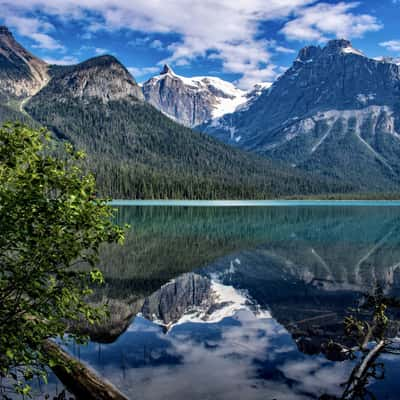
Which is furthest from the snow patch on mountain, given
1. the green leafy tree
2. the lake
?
the green leafy tree

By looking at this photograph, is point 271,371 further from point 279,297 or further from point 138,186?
point 138,186

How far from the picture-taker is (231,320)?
19.5 meters

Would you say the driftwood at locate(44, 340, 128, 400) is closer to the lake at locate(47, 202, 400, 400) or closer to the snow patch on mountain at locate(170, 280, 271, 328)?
the lake at locate(47, 202, 400, 400)

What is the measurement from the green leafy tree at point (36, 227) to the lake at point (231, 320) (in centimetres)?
509

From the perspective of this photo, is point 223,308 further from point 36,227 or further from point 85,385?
point 36,227

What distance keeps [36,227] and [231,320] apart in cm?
1370

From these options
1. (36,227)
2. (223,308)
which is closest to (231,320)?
(223,308)

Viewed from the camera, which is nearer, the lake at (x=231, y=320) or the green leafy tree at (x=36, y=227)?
the green leafy tree at (x=36, y=227)

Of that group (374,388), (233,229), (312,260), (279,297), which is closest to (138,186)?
(233,229)

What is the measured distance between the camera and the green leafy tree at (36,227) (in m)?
7.34

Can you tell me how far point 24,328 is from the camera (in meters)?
7.89

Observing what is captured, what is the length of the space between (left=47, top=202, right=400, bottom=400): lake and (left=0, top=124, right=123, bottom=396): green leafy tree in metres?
5.09

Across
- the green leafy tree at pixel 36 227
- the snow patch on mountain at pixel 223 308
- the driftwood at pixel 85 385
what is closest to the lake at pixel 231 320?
the snow patch on mountain at pixel 223 308

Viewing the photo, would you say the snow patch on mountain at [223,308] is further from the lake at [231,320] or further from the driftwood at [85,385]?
the driftwood at [85,385]
